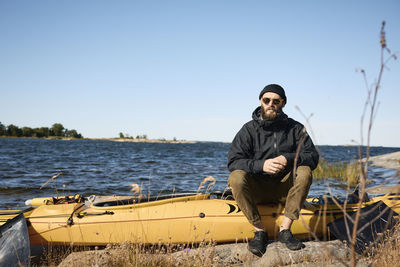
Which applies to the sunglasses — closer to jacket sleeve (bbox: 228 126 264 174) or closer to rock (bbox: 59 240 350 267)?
jacket sleeve (bbox: 228 126 264 174)

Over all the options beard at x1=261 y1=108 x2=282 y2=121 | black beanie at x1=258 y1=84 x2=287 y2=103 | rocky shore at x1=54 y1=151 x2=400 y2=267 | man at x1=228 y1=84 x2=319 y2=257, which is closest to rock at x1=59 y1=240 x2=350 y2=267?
rocky shore at x1=54 y1=151 x2=400 y2=267

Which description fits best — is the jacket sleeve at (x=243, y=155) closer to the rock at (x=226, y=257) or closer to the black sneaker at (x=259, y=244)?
the black sneaker at (x=259, y=244)

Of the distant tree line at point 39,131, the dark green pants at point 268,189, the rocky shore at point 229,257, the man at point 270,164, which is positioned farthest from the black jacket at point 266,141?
the distant tree line at point 39,131

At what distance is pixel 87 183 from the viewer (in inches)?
381

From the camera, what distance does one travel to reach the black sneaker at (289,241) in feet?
10.8

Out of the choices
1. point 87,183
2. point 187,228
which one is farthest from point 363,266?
point 87,183

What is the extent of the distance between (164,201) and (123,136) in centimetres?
12082

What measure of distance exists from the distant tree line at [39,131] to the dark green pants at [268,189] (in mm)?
100560

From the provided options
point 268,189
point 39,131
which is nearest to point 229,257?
point 268,189

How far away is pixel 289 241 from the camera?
11.0ft

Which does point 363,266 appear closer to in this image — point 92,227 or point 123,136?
point 92,227

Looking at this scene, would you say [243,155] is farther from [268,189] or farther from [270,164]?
[268,189]

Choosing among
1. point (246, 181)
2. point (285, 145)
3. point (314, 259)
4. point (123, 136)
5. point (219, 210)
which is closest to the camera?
point (314, 259)

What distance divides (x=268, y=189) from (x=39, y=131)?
10763 centimetres
